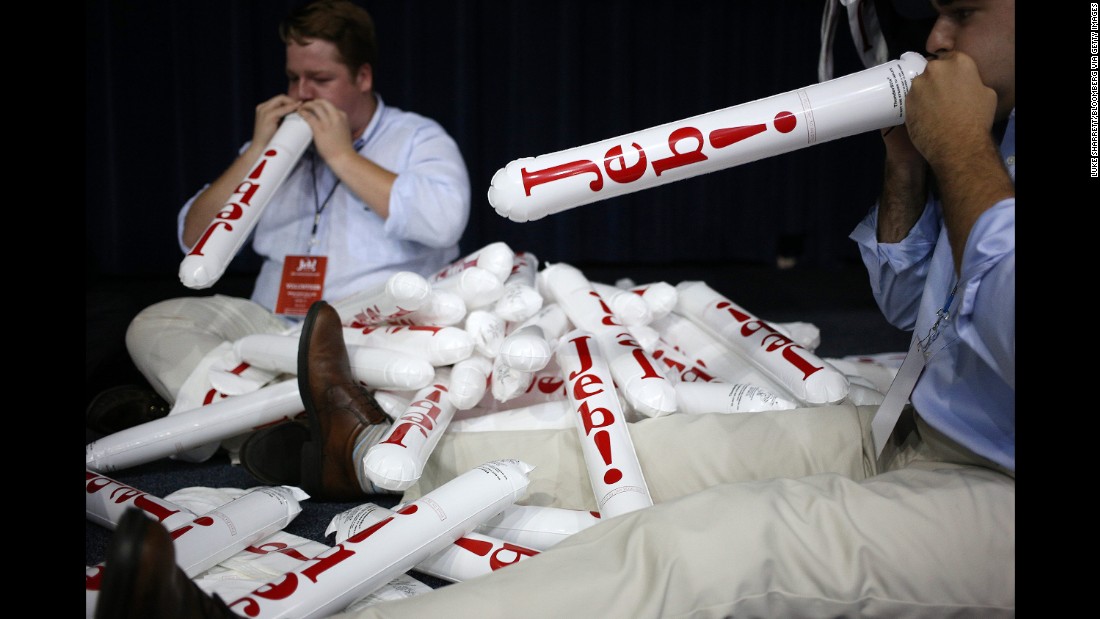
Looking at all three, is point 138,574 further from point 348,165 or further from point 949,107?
point 348,165

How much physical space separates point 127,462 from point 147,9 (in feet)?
11.3

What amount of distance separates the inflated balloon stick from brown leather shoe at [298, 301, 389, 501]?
0.54 metres

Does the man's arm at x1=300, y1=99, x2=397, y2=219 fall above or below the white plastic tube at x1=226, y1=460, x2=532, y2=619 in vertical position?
above

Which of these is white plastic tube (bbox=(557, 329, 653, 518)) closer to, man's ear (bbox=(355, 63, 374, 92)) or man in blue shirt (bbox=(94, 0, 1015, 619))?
man in blue shirt (bbox=(94, 0, 1015, 619))

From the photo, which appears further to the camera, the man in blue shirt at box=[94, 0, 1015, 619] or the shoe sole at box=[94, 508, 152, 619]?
the man in blue shirt at box=[94, 0, 1015, 619]

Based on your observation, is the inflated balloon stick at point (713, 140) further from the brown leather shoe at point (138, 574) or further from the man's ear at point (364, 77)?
the man's ear at point (364, 77)

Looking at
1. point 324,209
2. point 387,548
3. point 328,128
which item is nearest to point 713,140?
point 387,548

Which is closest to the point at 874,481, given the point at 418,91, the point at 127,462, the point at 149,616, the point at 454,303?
the point at 149,616

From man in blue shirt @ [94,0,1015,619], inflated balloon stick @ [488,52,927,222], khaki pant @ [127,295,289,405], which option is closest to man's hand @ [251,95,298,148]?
khaki pant @ [127,295,289,405]

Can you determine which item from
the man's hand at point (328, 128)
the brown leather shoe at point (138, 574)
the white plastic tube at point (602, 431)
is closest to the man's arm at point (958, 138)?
the white plastic tube at point (602, 431)

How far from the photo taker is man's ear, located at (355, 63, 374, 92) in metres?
2.12

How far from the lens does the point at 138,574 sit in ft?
2.28

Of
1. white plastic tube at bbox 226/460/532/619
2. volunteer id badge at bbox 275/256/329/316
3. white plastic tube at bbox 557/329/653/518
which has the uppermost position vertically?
volunteer id badge at bbox 275/256/329/316
